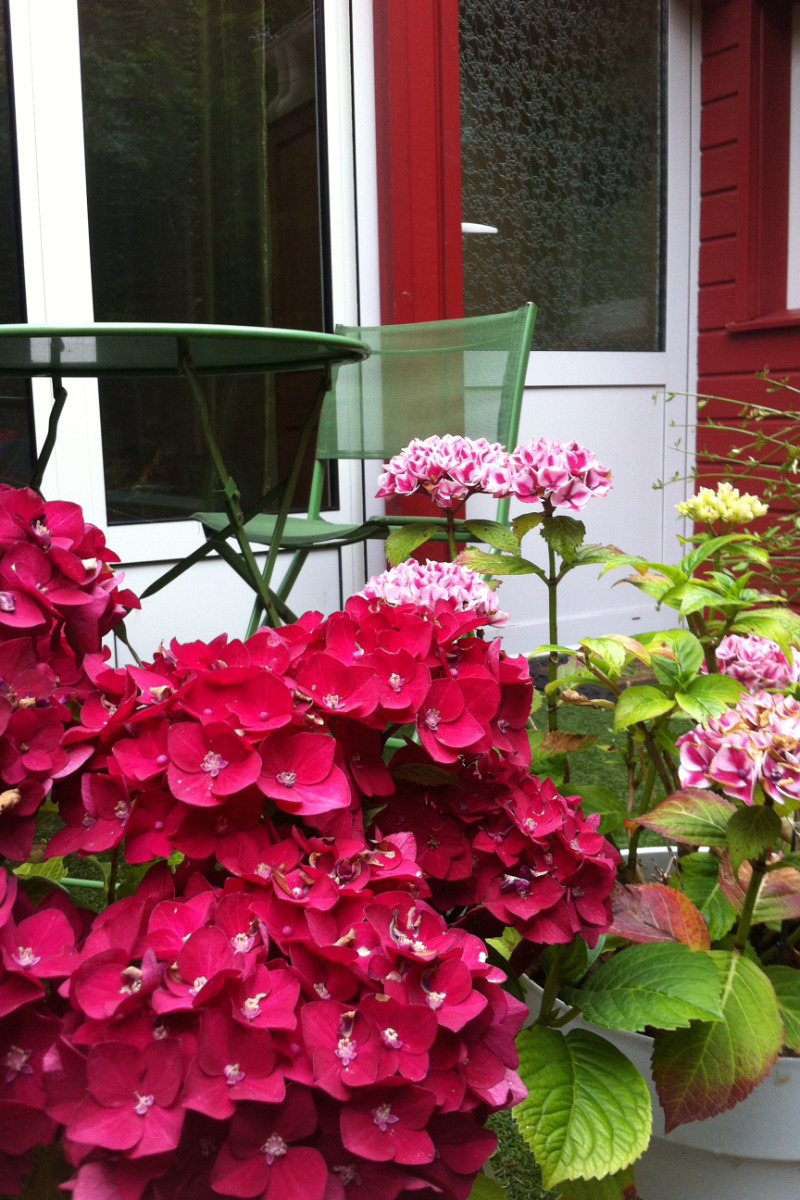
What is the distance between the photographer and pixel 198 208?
2.58 m

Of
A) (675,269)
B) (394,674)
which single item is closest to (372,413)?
(675,269)

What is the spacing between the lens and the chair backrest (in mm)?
2221

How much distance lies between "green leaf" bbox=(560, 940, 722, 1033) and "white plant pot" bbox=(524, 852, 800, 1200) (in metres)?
0.04

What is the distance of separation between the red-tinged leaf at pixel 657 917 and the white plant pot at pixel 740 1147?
0.07m

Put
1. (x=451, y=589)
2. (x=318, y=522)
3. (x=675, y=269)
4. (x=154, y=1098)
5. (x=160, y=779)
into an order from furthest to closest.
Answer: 1. (x=675, y=269)
2. (x=318, y=522)
3. (x=451, y=589)
4. (x=160, y=779)
5. (x=154, y=1098)

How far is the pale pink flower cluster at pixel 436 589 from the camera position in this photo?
84 cm

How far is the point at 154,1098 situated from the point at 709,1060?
388mm

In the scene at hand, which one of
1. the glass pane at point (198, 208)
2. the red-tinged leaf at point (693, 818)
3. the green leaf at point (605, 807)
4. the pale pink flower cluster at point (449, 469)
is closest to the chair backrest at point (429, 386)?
the glass pane at point (198, 208)

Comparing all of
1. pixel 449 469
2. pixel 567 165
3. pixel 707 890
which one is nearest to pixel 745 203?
pixel 567 165

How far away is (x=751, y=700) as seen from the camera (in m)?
0.64

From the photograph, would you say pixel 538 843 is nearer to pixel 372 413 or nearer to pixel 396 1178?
pixel 396 1178

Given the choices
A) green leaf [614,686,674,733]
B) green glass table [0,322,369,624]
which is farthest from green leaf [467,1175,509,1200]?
green glass table [0,322,369,624]

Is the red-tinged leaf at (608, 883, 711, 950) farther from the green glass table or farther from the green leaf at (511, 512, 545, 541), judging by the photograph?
the green glass table

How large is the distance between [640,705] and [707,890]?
0.53 feet
